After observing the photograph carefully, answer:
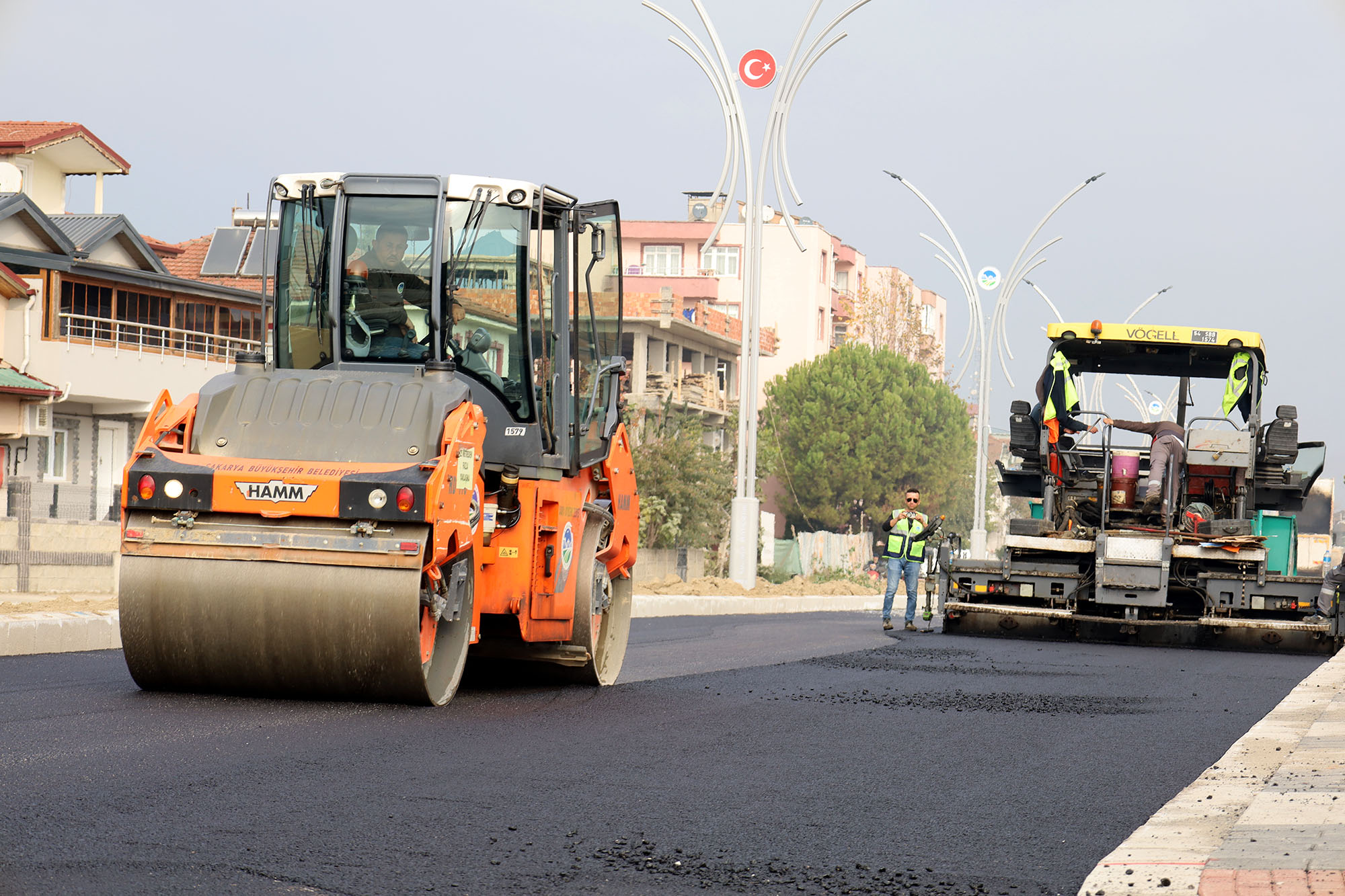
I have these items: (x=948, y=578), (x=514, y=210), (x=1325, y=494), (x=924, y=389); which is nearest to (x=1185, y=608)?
(x=948, y=578)

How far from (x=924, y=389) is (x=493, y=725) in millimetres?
54469

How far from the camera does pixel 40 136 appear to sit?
3384 cm

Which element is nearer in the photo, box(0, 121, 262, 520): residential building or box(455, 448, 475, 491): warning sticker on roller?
box(455, 448, 475, 491): warning sticker on roller

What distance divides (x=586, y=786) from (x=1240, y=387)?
12.4 m

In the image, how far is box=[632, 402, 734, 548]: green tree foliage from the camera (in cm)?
3159

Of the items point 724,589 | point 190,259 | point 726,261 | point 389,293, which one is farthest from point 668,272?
point 389,293

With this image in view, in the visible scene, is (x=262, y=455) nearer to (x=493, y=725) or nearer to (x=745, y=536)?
(x=493, y=725)

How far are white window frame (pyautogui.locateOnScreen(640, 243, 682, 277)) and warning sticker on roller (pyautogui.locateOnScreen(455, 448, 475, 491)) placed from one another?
201 feet

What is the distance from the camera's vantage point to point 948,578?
56.2ft

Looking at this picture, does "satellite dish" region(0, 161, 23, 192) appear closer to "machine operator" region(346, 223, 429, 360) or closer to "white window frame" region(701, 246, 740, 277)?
"machine operator" region(346, 223, 429, 360)

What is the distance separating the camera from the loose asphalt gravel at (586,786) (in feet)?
15.3

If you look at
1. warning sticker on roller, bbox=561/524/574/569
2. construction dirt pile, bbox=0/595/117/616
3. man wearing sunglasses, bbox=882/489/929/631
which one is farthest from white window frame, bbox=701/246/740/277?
warning sticker on roller, bbox=561/524/574/569

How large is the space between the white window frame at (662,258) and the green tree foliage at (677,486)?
3599cm

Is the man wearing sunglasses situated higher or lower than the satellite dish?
lower
